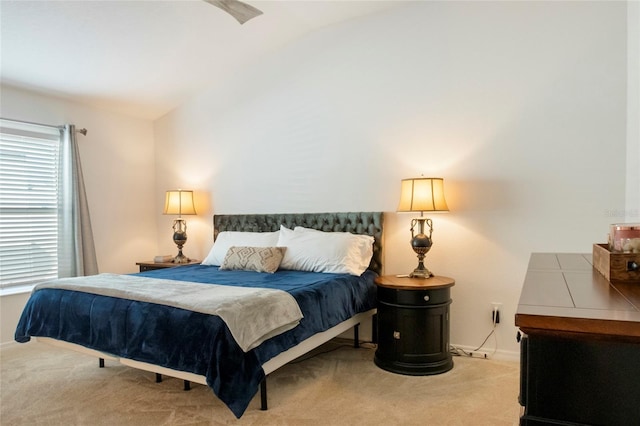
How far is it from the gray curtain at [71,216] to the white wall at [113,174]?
19 cm

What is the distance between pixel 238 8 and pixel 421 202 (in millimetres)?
1942

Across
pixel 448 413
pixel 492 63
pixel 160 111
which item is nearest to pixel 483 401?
pixel 448 413

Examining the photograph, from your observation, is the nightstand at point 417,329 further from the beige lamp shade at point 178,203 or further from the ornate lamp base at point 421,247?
the beige lamp shade at point 178,203

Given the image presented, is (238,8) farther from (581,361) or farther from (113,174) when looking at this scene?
(113,174)

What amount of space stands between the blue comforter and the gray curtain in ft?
4.44

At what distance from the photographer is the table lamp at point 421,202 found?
3.45 m

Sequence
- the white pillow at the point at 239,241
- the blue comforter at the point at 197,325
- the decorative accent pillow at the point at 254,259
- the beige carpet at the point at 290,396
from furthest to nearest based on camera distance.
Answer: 1. the white pillow at the point at 239,241
2. the decorative accent pillow at the point at 254,259
3. the beige carpet at the point at 290,396
4. the blue comforter at the point at 197,325

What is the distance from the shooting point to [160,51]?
4.10 m

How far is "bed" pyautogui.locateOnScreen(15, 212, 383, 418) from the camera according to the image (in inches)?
90.7

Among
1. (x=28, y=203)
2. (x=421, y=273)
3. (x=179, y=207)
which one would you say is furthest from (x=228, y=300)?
(x=28, y=203)

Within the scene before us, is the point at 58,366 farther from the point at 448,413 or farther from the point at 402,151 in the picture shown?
the point at 402,151

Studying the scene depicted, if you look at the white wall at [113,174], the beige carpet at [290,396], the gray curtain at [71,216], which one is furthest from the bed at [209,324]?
the white wall at [113,174]

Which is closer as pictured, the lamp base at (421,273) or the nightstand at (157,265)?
the lamp base at (421,273)

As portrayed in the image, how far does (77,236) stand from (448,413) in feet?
12.8
